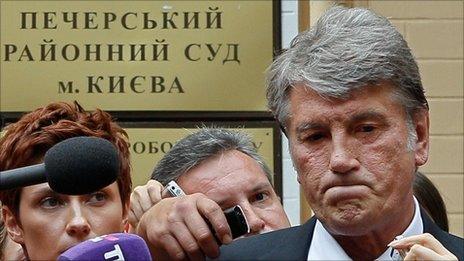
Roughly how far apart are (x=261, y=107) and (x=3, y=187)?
132 inches

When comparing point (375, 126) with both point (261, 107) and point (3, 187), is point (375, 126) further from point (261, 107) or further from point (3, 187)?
point (261, 107)

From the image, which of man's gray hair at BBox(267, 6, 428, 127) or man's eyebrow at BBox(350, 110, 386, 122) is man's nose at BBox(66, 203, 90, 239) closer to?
man's gray hair at BBox(267, 6, 428, 127)

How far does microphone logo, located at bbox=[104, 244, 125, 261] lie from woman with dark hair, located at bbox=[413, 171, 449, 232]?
1566mm

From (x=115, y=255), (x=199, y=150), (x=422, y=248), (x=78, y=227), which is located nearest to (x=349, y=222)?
(x=422, y=248)

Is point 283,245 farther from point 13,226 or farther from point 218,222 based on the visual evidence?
point 13,226

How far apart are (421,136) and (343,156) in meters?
0.23

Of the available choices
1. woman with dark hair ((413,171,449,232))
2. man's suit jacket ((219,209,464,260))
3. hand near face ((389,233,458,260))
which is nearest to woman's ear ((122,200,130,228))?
man's suit jacket ((219,209,464,260))

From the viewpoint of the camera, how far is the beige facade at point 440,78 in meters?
4.96

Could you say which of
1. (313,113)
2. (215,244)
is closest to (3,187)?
(215,244)

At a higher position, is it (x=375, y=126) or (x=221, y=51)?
(x=375, y=126)

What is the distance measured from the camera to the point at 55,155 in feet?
6.27

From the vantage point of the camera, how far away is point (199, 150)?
3.22 m

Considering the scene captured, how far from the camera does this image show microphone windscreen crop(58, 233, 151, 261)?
1996 millimetres

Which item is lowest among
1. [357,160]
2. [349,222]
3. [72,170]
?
[349,222]
